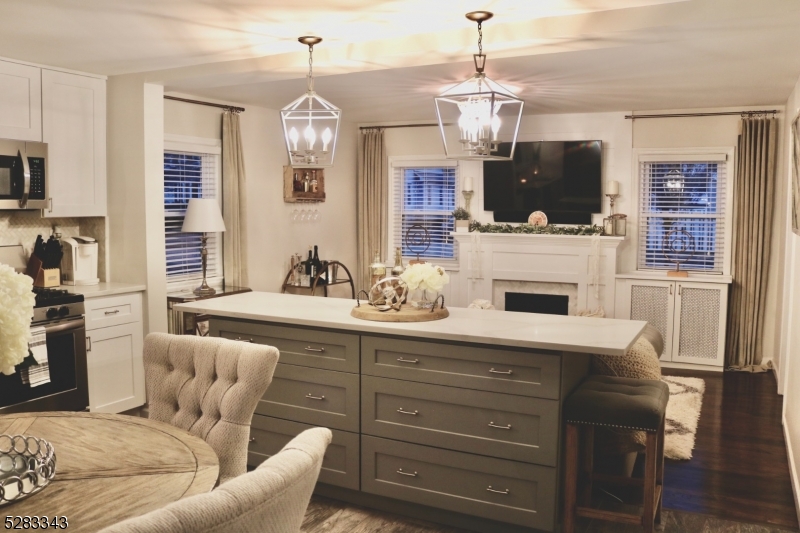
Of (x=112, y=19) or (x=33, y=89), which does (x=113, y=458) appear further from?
(x=33, y=89)

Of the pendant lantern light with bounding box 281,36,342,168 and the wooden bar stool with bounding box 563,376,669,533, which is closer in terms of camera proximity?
the wooden bar stool with bounding box 563,376,669,533

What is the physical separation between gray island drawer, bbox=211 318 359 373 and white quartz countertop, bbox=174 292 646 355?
2.4 inches

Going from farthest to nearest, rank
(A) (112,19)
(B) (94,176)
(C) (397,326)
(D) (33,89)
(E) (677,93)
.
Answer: (E) (677,93)
(B) (94,176)
(D) (33,89)
(A) (112,19)
(C) (397,326)

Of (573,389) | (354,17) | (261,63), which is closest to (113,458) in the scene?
(573,389)

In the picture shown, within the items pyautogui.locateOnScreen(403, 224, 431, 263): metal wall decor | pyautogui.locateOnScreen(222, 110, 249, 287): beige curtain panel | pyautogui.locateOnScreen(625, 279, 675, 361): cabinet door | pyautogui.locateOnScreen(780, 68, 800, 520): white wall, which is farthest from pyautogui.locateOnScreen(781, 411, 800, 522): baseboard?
pyautogui.locateOnScreen(222, 110, 249, 287): beige curtain panel

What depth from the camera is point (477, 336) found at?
313 centimetres

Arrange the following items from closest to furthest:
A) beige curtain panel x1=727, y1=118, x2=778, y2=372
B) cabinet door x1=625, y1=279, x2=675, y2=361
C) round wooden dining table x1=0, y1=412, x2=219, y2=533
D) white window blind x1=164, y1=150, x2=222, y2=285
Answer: round wooden dining table x1=0, y1=412, x2=219, y2=533, white window blind x1=164, y1=150, x2=222, y2=285, beige curtain panel x1=727, y1=118, x2=778, y2=372, cabinet door x1=625, y1=279, x2=675, y2=361

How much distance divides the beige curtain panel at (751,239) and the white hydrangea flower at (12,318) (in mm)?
6650

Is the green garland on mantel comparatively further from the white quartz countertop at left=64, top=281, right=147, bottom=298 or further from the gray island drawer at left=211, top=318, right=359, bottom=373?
the gray island drawer at left=211, top=318, right=359, bottom=373

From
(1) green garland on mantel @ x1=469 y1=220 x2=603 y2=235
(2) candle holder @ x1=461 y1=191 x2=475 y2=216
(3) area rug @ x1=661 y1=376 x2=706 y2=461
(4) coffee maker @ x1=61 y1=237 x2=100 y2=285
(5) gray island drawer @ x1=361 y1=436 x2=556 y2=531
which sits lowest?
(3) area rug @ x1=661 y1=376 x2=706 y2=461

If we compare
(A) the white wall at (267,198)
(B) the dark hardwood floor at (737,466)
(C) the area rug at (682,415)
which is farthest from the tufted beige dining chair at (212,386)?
(A) the white wall at (267,198)

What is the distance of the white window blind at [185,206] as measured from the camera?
6.16 meters

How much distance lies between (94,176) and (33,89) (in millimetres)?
716

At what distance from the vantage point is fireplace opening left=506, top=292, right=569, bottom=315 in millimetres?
7469
